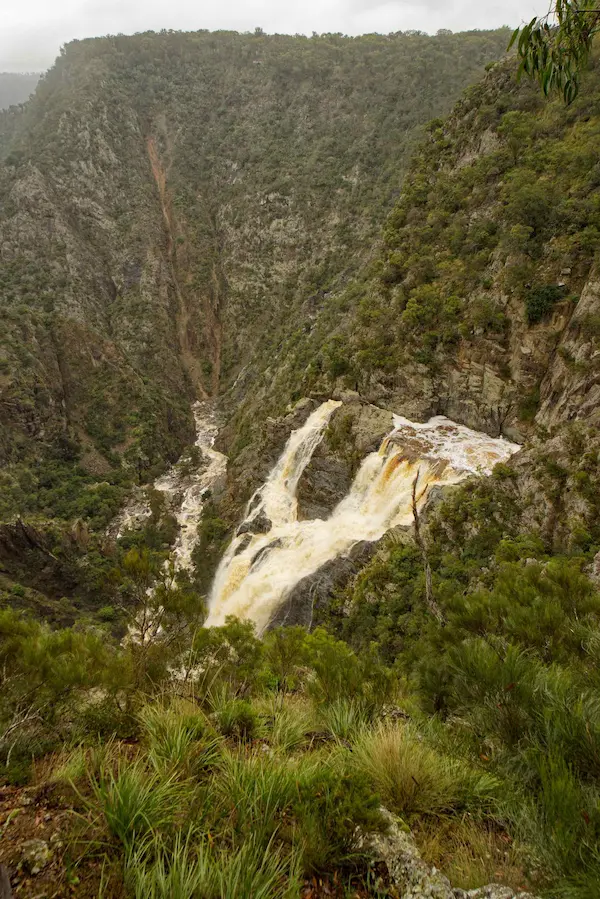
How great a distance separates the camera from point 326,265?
43.0m

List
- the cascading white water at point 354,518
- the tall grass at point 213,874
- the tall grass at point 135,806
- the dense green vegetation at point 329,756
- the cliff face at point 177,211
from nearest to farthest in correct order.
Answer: the tall grass at point 213,874 → the dense green vegetation at point 329,756 → the tall grass at point 135,806 → the cascading white water at point 354,518 → the cliff face at point 177,211

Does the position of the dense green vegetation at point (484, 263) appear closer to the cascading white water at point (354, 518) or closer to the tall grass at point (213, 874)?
the cascading white water at point (354, 518)

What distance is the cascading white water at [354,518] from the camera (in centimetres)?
1602

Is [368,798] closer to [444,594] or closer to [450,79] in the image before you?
[444,594]

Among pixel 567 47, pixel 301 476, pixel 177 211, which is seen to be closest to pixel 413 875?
pixel 567 47

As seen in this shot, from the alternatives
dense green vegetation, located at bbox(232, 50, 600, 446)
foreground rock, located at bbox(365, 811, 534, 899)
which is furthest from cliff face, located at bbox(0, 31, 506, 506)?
foreground rock, located at bbox(365, 811, 534, 899)

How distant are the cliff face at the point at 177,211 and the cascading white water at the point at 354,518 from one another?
16.4 metres

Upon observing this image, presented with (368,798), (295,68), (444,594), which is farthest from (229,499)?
(295,68)

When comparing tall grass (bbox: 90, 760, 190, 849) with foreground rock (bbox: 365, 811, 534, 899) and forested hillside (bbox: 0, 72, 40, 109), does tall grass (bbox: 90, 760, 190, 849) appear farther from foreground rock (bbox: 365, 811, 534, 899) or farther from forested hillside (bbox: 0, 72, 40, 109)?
Result: forested hillside (bbox: 0, 72, 40, 109)

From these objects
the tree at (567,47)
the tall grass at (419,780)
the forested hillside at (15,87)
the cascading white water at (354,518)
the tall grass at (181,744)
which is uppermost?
the forested hillside at (15,87)

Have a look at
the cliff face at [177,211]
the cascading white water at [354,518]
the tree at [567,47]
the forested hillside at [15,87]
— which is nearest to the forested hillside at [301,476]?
the cascading white water at [354,518]

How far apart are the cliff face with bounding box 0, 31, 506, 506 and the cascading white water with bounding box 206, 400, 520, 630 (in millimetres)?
16419

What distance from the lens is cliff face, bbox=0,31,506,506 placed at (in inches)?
1361

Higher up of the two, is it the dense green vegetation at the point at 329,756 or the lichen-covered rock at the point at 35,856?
the lichen-covered rock at the point at 35,856
